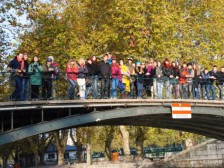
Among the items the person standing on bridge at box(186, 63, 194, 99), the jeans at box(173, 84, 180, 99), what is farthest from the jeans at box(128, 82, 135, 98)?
the person standing on bridge at box(186, 63, 194, 99)

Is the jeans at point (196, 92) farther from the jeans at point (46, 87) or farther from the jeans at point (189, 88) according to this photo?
the jeans at point (46, 87)

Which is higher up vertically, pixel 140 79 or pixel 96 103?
pixel 140 79

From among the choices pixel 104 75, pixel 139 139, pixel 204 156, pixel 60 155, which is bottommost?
pixel 60 155

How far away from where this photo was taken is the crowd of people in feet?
39.2

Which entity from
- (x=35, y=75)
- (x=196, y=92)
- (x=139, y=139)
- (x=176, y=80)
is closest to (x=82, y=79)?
(x=35, y=75)

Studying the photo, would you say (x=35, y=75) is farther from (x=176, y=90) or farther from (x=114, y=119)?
(x=176, y=90)

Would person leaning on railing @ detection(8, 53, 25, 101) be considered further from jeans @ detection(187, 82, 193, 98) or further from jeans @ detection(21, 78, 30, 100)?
jeans @ detection(187, 82, 193, 98)

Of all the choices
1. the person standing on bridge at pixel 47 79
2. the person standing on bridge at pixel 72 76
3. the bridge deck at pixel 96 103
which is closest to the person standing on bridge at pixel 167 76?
the bridge deck at pixel 96 103

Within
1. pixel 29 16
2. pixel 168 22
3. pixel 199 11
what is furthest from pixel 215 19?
pixel 29 16

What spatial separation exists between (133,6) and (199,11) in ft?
16.8

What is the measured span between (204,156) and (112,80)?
1475 centimetres

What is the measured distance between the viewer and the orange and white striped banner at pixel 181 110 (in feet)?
46.2

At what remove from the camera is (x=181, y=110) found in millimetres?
14164

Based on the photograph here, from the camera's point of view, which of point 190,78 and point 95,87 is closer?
point 95,87
